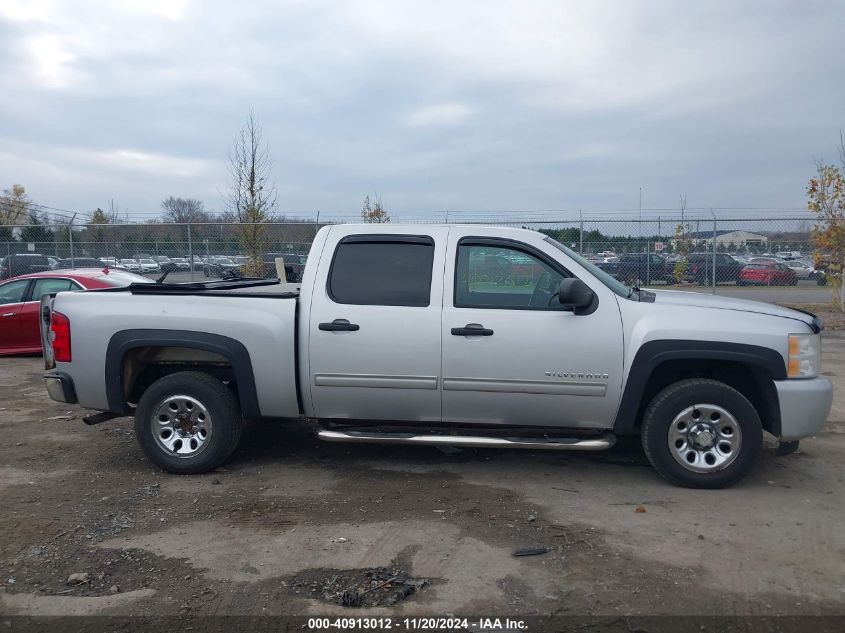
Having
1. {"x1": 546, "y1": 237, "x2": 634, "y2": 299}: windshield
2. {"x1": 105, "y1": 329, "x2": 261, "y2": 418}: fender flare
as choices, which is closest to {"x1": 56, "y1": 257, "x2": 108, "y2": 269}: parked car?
{"x1": 105, "y1": 329, "x2": 261, "y2": 418}: fender flare

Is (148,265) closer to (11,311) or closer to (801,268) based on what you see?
(11,311)

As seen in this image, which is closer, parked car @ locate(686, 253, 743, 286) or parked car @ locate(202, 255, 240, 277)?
parked car @ locate(686, 253, 743, 286)

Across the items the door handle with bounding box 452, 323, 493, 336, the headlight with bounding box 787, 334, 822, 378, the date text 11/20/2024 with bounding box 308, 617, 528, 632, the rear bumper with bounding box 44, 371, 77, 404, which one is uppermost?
the door handle with bounding box 452, 323, 493, 336

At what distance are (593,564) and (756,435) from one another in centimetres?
179

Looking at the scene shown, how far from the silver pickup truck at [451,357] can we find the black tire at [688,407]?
0.4 inches

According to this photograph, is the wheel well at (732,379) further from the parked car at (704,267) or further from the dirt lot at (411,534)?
the parked car at (704,267)

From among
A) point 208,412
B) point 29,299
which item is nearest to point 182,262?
point 29,299

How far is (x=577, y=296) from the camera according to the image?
5.30m

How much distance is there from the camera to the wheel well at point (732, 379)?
17.6ft

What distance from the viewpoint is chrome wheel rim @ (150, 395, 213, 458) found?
584cm

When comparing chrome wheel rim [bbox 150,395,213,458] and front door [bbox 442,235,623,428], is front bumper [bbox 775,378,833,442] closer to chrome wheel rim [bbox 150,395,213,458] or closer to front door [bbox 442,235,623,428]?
front door [bbox 442,235,623,428]

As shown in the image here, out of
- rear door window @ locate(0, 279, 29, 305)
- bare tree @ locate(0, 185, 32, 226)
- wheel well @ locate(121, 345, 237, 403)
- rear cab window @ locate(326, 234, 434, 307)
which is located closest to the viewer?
rear cab window @ locate(326, 234, 434, 307)

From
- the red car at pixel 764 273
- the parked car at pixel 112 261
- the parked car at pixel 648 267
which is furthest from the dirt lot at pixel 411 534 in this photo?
the parked car at pixel 112 261

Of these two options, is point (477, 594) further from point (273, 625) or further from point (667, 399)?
point (667, 399)
